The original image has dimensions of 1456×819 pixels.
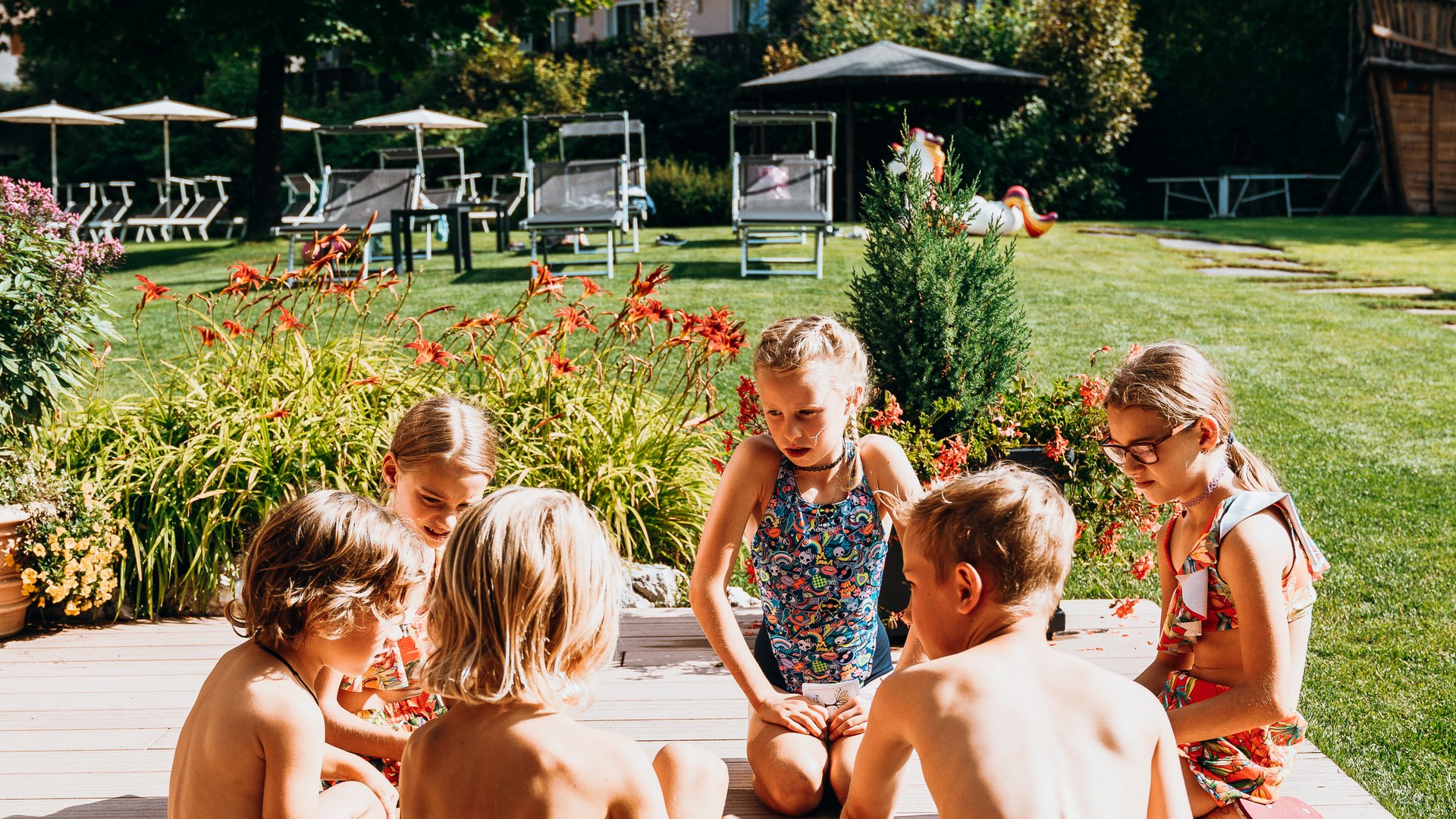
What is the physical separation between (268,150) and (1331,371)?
1399 centimetres

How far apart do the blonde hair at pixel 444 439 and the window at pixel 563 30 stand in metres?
25.8

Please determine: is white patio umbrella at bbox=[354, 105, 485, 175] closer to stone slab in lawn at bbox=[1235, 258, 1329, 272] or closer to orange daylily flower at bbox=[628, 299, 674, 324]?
stone slab in lawn at bbox=[1235, 258, 1329, 272]

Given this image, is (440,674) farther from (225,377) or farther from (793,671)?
(225,377)

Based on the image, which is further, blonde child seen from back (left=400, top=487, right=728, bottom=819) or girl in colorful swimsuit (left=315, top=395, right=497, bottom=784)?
girl in colorful swimsuit (left=315, top=395, right=497, bottom=784)

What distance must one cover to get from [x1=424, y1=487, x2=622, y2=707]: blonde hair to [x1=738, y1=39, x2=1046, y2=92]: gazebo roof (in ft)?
49.9

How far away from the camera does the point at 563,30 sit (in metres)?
31.1

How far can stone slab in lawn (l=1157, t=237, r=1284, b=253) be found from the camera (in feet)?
43.7

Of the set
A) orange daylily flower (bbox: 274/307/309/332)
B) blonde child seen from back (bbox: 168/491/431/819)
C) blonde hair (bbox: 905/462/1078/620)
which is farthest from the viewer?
orange daylily flower (bbox: 274/307/309/332)

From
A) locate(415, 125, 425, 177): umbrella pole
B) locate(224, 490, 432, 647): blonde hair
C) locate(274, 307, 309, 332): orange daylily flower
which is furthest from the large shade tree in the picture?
locate(224, 490, 432, 647): blonde hair

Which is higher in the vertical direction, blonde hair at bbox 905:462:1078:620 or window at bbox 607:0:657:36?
window at bbox 607:0:657:36

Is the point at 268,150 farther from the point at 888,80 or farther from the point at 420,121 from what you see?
the point at 888,80

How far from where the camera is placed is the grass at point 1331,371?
357cm

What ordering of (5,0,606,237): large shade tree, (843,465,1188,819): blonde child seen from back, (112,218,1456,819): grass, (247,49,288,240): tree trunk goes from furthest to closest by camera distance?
(247,49,288,240): tree trunk
(5,0,606,237): large shade tree
(112,218,1456,819): grass
(843,465,1188,819): blonde child seen from back

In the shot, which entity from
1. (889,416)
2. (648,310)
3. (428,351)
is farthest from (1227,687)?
(428,351)
